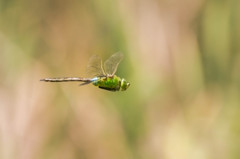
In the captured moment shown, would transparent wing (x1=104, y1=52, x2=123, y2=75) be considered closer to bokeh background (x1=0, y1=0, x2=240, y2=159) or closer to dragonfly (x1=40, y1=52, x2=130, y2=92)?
dragonfly (x1=40, y1=52, x2=130, y2=92)

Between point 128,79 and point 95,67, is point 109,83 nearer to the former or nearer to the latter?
point 95,67

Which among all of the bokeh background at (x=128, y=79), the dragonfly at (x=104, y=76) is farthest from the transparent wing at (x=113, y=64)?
the bokeh background at (x=128, y=79)

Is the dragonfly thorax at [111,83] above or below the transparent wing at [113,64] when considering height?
below

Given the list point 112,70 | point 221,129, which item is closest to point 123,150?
point 221,129

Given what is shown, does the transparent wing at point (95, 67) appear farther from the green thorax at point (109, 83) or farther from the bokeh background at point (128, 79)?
the bokeh background at point (128, 79)

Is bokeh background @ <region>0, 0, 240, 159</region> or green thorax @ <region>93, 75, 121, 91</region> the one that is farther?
bokeh background @ <region>0, 0, 240, 159</region>

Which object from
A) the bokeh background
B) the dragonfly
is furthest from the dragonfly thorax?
the bokeh background

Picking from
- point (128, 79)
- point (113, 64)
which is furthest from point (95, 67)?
point (128, 79)
